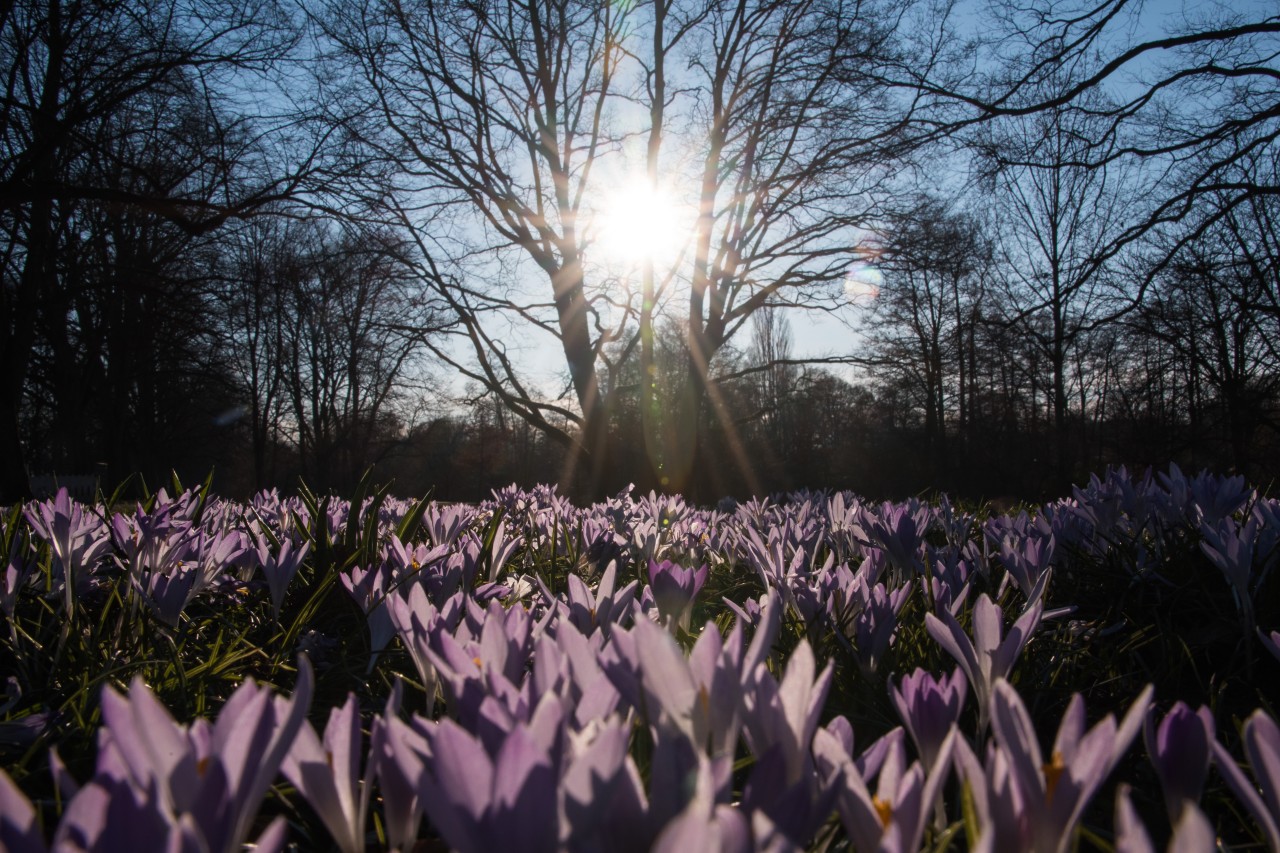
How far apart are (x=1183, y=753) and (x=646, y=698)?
47cm

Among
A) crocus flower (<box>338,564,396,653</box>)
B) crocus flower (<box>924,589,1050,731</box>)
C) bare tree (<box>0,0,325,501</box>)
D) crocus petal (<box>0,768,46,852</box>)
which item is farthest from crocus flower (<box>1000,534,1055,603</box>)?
bare tree (<box>0,0,325,501</box>)

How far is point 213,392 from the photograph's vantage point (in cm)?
2500

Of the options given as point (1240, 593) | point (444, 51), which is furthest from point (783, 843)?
point (444, 51)

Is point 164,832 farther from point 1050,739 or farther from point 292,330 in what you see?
point 292,330

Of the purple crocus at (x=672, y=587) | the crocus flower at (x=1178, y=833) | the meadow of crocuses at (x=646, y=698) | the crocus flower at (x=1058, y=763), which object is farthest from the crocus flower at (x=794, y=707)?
the purple crocus at (x=672, y=587)

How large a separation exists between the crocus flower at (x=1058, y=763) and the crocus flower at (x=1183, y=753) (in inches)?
5.0

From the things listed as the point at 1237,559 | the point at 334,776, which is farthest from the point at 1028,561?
the point at 334,776

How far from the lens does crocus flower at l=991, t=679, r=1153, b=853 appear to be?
1.80 feet

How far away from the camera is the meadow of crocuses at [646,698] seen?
1.62 feet

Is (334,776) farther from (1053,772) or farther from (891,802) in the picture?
(1053,772)

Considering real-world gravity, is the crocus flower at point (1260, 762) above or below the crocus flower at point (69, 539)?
below

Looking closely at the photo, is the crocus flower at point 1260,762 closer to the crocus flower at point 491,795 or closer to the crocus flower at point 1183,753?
the crocus flower at point 1183,753

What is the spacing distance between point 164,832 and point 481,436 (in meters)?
46.2

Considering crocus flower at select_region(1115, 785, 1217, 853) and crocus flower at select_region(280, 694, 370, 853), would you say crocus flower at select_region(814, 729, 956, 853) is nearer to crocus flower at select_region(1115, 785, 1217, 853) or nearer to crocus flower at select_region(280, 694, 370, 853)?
crocus flower at select_region(1115, 785, 1217, 853)
